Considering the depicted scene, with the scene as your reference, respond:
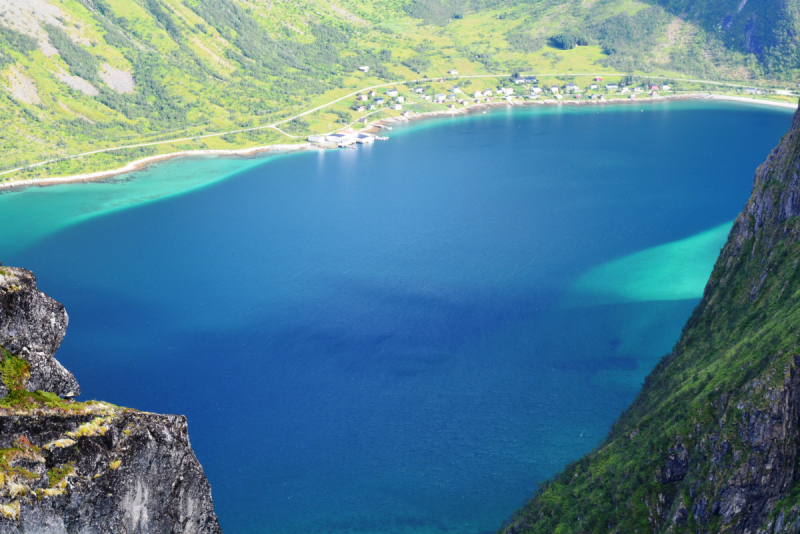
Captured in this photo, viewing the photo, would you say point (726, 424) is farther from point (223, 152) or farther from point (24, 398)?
point (223, 152)

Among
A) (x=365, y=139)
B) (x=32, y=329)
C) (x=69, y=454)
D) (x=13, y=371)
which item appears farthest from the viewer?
(x=365, y=139)

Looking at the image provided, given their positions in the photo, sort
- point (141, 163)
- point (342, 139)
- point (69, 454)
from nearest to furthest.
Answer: point (69, 454)
point (141, 163)
point (342, 139)

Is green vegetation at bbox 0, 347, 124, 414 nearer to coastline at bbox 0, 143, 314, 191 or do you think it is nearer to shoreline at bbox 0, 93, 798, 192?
shoreline at bbox 0, 93, 798, 192

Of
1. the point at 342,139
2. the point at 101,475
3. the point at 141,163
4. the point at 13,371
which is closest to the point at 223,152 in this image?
the point at 141,163

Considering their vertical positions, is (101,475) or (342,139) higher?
(101,475)

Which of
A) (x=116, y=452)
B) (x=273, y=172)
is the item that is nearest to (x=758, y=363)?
(x=116, y=452)

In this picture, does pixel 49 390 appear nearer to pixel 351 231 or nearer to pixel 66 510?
pixel 66 510

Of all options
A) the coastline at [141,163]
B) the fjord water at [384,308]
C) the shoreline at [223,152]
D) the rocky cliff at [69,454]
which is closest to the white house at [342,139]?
the shoreline at [223,152]
